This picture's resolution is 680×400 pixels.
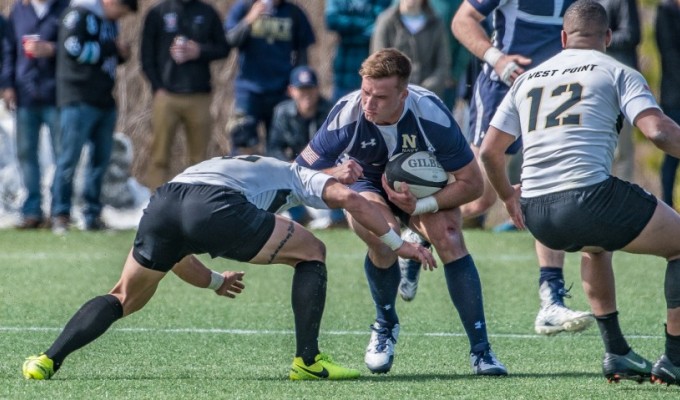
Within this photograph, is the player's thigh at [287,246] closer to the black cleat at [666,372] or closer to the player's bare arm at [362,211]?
the player's bare arm at [362,211]

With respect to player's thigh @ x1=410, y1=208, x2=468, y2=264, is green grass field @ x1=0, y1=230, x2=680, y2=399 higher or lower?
lower

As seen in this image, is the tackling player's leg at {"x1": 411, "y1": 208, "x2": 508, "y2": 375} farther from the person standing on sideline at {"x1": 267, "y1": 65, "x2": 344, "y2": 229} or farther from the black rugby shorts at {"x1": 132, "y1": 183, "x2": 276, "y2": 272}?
the person standing on sideline at {"x1": 267, "y1": 65, "x2": 344, "y2": 229}

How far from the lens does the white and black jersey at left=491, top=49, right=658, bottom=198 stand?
615 centimetres

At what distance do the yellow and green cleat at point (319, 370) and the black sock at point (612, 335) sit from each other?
3.81 ft

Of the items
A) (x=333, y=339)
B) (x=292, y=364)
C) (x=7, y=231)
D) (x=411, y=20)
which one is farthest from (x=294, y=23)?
(x=292, y=364)

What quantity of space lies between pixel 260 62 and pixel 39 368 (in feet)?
25.7

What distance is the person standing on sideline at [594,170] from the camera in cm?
605

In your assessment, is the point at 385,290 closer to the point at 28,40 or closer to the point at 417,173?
the point at 417,173

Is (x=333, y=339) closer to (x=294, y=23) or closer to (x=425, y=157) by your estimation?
(x=425, y=157)

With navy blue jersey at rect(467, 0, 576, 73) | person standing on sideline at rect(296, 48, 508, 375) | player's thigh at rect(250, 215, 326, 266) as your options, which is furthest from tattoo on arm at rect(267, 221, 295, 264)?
navy blue jersey at rect(467, 0, 576, 73)

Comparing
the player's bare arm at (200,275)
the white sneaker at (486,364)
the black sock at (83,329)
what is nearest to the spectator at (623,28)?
the white sneaker at (486,364)

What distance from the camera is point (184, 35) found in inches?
533

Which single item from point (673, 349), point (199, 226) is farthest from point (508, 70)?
point (199, 226)

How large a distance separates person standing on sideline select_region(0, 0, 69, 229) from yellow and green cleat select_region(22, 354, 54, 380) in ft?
23.5
